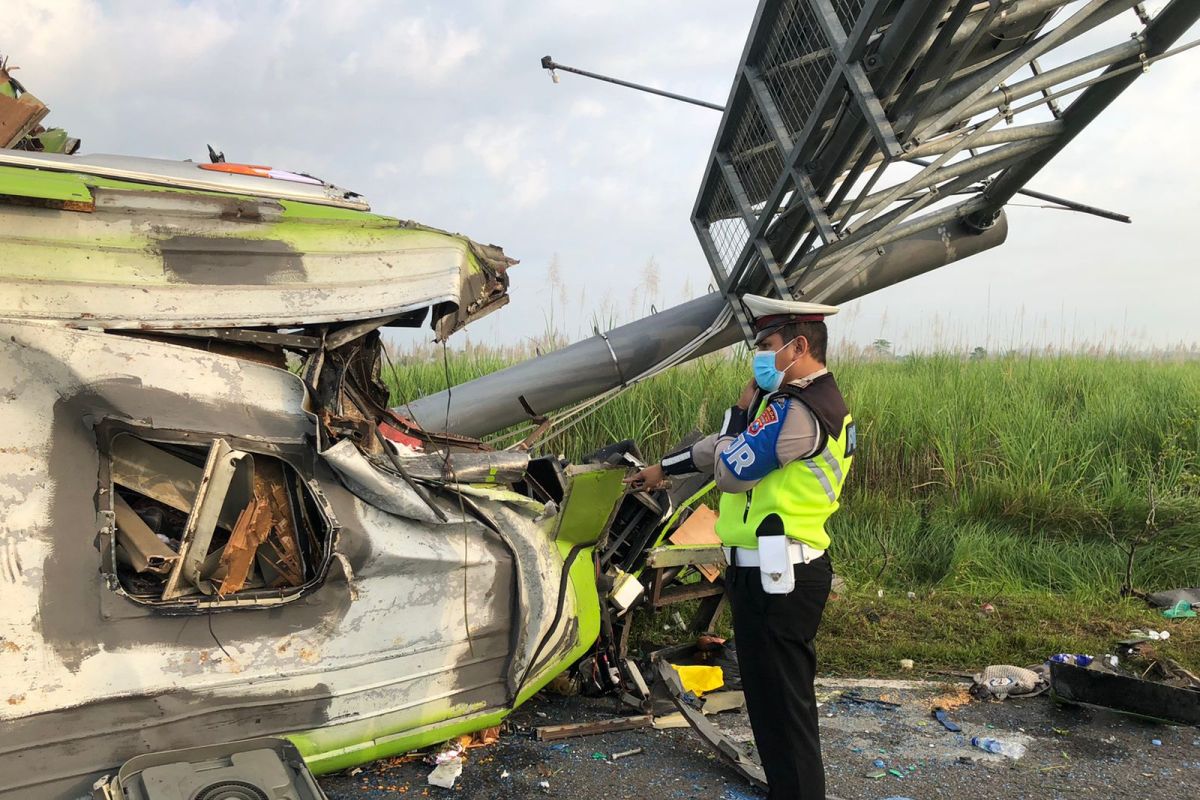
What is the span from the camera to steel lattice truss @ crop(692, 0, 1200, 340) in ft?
14.1

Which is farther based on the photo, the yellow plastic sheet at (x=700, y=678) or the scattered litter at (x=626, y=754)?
the yellow plastic sheet at (x=700, y=678)

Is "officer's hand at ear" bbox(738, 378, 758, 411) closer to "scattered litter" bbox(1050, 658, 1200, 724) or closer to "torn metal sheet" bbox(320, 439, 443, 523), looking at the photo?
"torn metal sheet" bbox(320, 439, 443, 523)

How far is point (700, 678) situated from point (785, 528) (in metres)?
1.87

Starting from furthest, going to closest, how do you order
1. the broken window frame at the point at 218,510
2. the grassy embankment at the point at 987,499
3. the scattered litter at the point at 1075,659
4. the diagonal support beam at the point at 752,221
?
the grassy embankment at the point at 987,499
the diagonal support beam at the point at 752,221
the scattered litter at the point at 1075,659
the broken window frame at the point at 218,510

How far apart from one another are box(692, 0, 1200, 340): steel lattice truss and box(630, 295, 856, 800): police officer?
1.62 metres

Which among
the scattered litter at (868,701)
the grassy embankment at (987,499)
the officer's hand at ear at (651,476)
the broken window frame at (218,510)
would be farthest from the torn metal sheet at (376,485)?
the grassy embankment at (987,499)

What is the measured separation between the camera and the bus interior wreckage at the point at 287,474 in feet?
9.07

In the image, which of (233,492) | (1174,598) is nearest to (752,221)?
(233,492)

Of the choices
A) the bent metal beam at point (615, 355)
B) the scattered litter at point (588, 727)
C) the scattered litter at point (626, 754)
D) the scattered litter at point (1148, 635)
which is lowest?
the scattered litter at point (1148, 635)

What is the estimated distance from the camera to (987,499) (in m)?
7.54

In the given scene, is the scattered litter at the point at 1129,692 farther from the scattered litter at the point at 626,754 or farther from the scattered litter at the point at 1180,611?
the scattered litter at the point at 626,754

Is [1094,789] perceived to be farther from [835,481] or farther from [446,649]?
[446,649]

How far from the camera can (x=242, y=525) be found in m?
3.10

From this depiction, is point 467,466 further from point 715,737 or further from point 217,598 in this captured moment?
point 715,737
